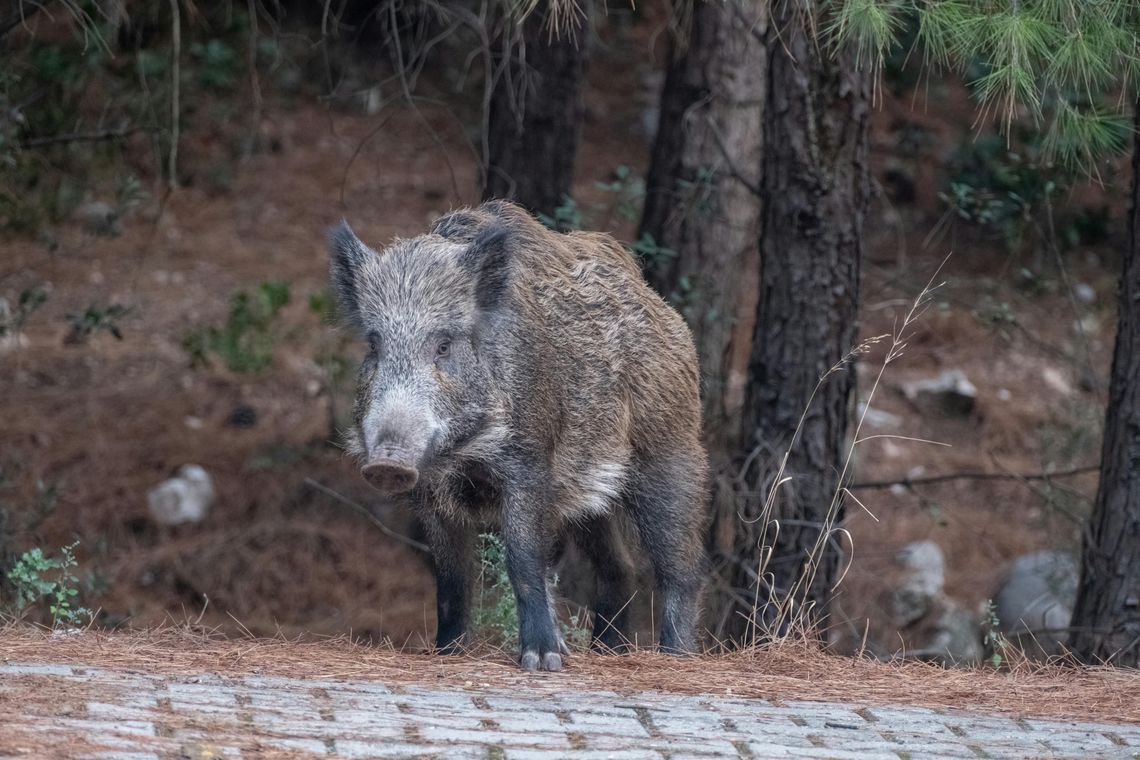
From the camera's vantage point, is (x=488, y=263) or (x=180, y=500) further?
(x=180, y=500)

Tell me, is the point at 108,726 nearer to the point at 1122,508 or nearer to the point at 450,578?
the point at 450,578

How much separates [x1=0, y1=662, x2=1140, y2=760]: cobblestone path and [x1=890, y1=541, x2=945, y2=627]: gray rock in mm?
5451

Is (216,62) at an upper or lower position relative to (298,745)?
Result: upper

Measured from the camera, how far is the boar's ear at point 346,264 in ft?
18.4

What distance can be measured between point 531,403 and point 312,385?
6778 mm

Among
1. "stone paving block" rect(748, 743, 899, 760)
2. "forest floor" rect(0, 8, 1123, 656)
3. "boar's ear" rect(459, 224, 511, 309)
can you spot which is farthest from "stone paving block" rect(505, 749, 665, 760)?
A: "forest floor" rect(0, 8, 1123, 656)

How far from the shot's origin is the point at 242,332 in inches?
420

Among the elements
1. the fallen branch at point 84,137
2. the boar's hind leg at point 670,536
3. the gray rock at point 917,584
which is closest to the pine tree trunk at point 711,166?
the gray rock at point 917,584

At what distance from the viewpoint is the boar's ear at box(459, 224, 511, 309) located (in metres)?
5.46

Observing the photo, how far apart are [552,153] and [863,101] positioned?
2767 mm

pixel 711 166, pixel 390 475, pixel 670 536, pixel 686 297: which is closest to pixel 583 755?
pixel 390 475

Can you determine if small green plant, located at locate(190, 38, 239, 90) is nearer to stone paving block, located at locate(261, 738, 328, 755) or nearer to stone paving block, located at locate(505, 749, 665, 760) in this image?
stone paving block, located at locate(261, 738, 328, 755)

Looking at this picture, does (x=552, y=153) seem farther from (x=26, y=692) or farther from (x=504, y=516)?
(x=26, y=692)

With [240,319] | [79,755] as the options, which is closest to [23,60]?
[240,319]
